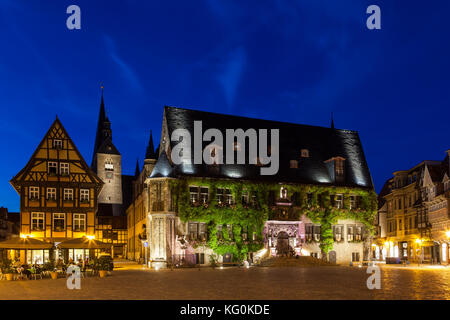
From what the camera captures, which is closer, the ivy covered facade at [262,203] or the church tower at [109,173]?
the ivy covered facade at [262,203]

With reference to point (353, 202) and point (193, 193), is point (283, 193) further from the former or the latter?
point (193, 193)

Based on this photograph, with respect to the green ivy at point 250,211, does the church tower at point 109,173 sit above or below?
above

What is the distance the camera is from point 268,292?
62.6ft

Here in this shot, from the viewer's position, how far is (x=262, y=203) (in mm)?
47750

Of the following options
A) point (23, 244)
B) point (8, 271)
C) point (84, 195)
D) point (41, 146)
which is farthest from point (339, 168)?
point (8, 271)

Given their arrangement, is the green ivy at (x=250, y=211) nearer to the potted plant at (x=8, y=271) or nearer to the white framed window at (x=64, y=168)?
the white framed window at (x=64, y=168)

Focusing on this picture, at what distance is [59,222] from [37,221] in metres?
Result: 1.85

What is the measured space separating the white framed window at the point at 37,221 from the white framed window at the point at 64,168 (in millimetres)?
4042

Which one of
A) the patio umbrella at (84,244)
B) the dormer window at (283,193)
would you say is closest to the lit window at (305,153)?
the dormer window at (283,193)

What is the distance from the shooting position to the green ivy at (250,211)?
45.1 meters

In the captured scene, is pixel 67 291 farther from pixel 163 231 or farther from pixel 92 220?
pixel 92 220

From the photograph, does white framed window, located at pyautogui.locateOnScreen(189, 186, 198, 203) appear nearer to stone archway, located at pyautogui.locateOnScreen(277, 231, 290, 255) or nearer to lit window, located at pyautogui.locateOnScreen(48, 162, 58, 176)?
stone archway, located at pyautogui.locateOnScreen(277, 231, 290, 255)
